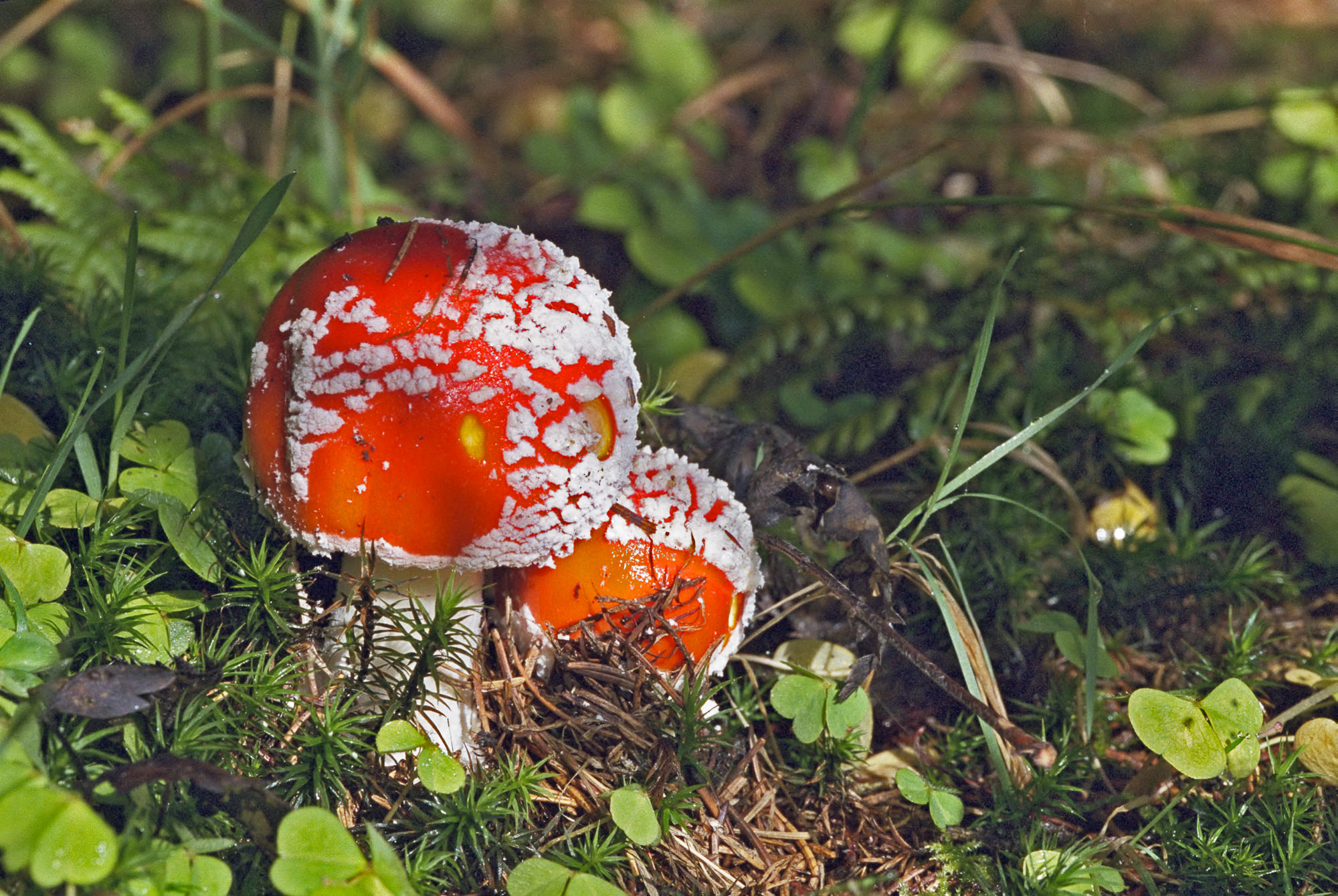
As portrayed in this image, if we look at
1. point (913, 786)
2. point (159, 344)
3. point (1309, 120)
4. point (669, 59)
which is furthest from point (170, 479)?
point (1309, 120)

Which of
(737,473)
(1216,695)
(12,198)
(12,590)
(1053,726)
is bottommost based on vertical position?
(1053,726)

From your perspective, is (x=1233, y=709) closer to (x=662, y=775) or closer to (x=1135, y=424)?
(x=1135, y=424)

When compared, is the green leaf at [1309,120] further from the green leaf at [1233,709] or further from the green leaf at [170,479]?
the green leaf at [170,479]

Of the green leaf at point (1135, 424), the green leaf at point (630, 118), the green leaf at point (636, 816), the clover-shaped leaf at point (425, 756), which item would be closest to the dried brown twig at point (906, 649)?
the green leaf at point (636, 816)

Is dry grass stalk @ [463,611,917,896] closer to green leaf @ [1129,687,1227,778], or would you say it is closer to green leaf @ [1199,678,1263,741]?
green leaf @ [1129,687,1227,778]

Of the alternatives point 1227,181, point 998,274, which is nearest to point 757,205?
point 998,274

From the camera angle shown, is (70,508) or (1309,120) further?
(1309,120)

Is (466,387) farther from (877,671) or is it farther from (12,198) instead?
(12,198)
